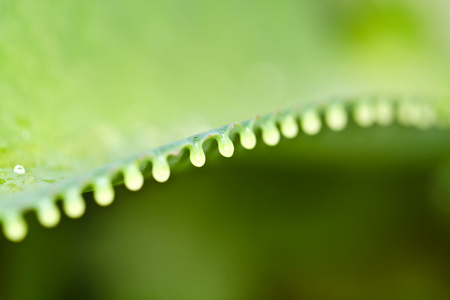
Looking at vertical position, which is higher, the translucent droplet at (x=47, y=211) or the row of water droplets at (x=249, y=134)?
the row of water droplets at (x=249, y=134)

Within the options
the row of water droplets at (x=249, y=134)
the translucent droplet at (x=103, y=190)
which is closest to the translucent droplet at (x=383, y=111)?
the row of water droplets at (x=249, y=134)

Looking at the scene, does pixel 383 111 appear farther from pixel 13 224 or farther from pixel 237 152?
pixel 13 224

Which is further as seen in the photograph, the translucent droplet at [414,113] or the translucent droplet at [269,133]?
the translucent droplet at [414,113]

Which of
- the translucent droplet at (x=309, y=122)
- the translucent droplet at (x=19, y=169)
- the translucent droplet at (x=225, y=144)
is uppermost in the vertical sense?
the translucent droplet at (x=309, y=122)

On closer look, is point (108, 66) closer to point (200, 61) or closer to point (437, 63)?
point (200, 61)

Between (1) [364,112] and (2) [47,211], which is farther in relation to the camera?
(1) [364,112]

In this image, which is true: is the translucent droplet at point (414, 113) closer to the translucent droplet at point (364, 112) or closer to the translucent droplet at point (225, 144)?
the translucent droplet at point (364, 112)

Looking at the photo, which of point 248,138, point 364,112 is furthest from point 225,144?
point 364,112

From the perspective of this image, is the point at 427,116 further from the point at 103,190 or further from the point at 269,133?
the point at 103,190

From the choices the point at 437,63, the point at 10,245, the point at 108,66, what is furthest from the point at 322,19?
the point at 10,245
